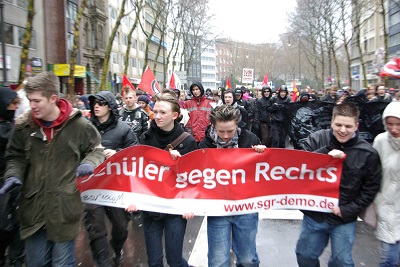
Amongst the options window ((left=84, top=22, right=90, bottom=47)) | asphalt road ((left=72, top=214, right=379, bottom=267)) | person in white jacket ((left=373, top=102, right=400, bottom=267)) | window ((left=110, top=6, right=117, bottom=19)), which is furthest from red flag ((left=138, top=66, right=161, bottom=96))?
window ((left=110, top=6, right=117, bottom=19))

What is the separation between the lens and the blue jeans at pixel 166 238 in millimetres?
3586

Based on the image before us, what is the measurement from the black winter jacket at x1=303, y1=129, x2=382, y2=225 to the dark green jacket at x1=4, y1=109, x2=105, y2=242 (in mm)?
2099

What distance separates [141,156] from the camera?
3807mm

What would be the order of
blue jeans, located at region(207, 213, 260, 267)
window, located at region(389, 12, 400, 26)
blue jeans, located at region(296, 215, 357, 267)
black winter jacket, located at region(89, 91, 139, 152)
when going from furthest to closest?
1. window, located at region(389, 12, 400, 26)
2. black winter jacket, located at region(89, 91, 139, 152)
3. blue jeans, located at region(207, 213, 260, 267)
4. blue jeans, located at region(296, 215, 357, 267)

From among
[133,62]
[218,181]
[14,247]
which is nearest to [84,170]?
[218,181]

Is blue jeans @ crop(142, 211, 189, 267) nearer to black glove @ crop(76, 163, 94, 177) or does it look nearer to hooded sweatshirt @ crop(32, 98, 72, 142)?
black glove @ crop(76, 163, 94, 177)

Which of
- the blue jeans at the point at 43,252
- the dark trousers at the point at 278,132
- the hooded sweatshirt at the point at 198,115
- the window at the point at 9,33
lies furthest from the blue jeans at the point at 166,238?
the window at the point at 9,33

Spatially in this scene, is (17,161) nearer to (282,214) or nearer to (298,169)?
(298,169)

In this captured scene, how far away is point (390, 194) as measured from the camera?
3.40 meters

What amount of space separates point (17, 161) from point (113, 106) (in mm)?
1530

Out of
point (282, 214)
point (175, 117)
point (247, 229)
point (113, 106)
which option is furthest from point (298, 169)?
point (282, 214)

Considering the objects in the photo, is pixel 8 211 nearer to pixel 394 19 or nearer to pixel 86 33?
pixel 86 33

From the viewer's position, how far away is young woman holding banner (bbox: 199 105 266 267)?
3461mm

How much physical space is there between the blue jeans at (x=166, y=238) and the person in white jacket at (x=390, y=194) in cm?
174
